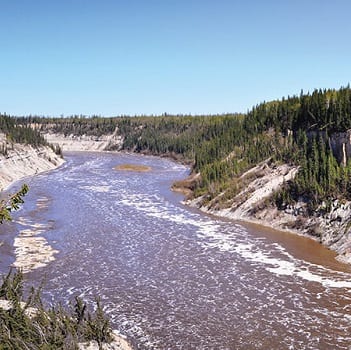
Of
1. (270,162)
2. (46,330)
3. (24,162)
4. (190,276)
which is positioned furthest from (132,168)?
(46,330)

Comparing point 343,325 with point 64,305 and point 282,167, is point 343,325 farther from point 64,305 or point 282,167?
point 282,167

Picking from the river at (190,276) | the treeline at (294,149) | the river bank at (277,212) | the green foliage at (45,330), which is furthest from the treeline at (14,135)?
the green foliage at (45,330)

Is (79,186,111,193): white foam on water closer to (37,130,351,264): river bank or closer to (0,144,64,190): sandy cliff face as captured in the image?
(0,144,64,190): sandy cliff face

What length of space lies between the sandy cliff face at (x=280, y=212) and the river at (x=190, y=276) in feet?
4.40

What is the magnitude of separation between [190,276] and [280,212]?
17522mm

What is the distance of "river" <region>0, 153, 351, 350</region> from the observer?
2228 cm

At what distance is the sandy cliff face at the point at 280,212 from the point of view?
122 feet

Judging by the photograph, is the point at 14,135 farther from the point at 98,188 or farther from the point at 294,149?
the point at 294,149

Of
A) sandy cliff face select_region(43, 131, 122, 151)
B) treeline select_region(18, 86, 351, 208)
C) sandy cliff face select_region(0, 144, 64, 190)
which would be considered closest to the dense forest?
treeline select_region(18, 86, 351, 208)

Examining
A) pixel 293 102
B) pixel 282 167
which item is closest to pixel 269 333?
pixel 282 167

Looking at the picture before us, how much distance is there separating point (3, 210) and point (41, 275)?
18758mm

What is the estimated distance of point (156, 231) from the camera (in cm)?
4222

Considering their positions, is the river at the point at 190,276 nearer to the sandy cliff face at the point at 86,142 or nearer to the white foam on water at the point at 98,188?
the white foam on water at the point at 98,188

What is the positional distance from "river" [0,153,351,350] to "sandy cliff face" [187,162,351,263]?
4.40 feet
